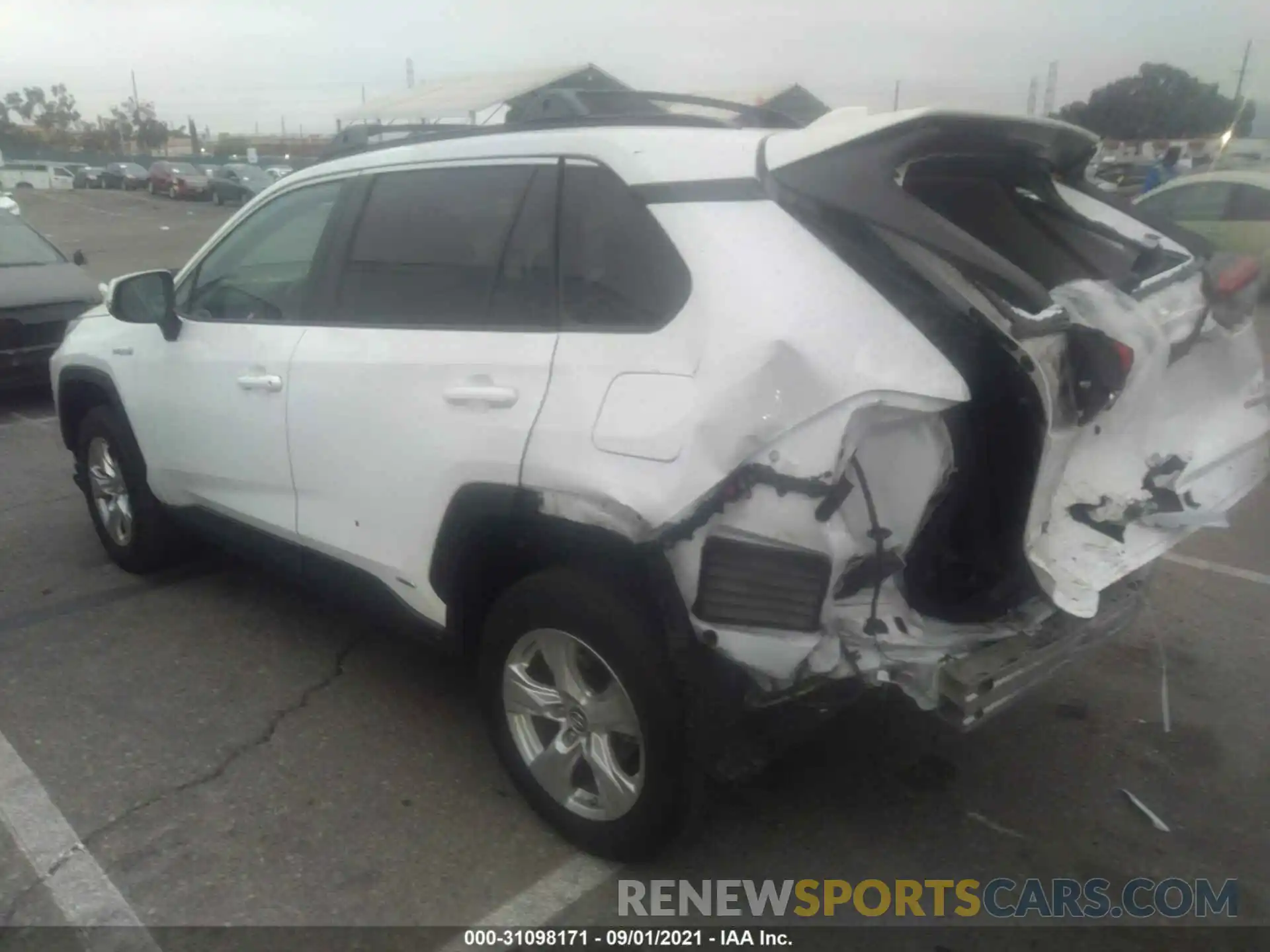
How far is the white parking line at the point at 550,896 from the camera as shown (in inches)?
108

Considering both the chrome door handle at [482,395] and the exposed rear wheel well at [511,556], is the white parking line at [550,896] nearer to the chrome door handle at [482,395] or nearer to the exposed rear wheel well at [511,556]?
the exposed rear wheel well at [511,556]

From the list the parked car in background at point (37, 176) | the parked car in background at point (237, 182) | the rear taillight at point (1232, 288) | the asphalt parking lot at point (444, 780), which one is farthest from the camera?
the parked car in background at point (37, 176)

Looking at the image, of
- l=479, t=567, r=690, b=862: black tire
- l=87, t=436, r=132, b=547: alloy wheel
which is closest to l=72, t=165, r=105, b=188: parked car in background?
l=87, t=436, r=132, b=547: alloy wheel

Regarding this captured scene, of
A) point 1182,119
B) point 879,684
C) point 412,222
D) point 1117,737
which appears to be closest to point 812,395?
point 879,684

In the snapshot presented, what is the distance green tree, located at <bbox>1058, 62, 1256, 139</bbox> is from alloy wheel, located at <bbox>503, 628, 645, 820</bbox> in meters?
30.1

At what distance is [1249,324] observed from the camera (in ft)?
10.7

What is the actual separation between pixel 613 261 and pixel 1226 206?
1160 centimetres

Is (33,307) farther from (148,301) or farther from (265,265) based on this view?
(265,265)

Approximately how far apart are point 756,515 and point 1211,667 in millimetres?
2666

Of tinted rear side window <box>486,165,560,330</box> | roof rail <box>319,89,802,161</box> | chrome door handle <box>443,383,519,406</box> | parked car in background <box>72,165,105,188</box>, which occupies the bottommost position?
parked car in background <box>72,165,105,188</box>

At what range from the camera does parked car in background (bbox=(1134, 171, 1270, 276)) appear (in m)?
11.6

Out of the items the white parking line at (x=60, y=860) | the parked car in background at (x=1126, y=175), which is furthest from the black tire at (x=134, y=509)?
the parked car in background at (x=1126, y=175)

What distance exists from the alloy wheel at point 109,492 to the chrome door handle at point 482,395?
2523 millimetres

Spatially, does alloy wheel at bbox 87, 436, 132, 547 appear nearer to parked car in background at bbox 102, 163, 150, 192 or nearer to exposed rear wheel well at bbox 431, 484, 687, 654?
exposed rear wheel well at bbox 431, 484, 687, 654
